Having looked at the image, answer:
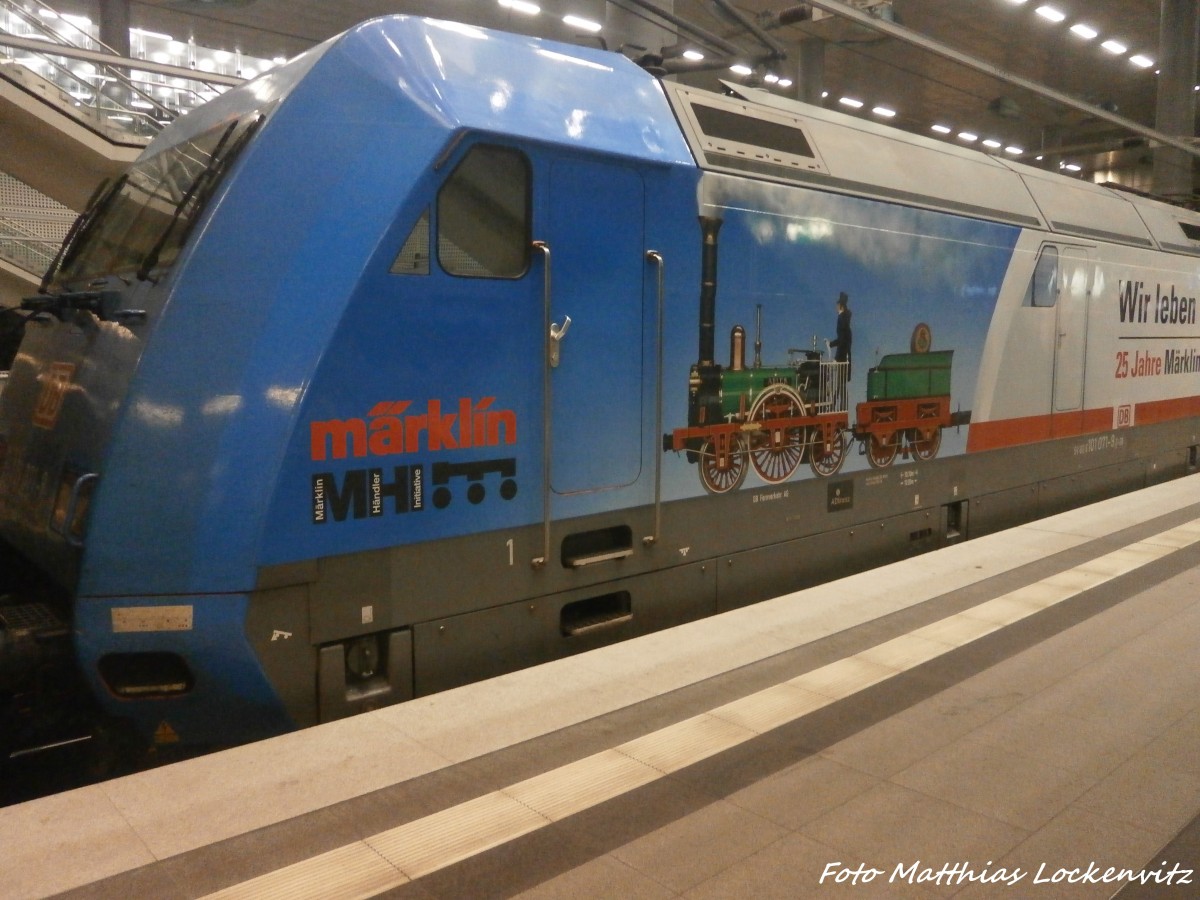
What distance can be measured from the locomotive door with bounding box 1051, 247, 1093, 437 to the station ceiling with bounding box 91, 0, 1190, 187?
7.61 meters

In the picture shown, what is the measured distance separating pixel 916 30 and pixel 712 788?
2048 centimetres

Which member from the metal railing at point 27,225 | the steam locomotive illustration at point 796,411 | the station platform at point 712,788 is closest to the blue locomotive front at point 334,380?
the station platform at point 712,788

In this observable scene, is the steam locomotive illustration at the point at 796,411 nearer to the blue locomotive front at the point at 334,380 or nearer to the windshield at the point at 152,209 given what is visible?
the blue locomotive front at the point at 334,380

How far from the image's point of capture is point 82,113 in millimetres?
12531

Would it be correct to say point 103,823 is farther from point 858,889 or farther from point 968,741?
point 968,741

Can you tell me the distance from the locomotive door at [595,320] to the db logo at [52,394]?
198 centimetres

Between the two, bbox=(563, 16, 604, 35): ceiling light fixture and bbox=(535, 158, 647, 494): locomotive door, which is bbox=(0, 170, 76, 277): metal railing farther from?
bbox=(535, 158, 647, 494): locomotive door

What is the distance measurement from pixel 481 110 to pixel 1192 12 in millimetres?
19774

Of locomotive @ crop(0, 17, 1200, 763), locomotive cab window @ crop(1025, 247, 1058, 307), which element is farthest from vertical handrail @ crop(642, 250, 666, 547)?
locomotive cab window @ crop(1025, 247, 1058, 307)

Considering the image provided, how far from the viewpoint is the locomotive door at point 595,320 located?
13.3 ft

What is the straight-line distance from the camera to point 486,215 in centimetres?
377

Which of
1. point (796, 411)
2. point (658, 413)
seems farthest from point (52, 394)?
point (796, 411)

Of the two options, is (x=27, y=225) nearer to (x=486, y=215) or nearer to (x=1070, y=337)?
(x=486, y=215)

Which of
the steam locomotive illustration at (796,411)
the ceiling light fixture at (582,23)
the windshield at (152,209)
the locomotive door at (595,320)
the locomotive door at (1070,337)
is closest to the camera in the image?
the windshield at (152,209)
